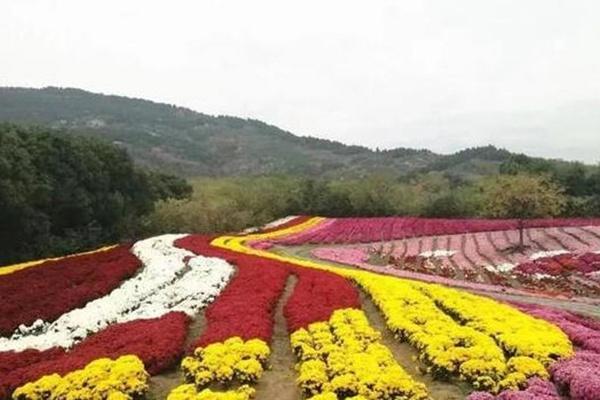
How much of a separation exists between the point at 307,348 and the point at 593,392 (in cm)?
683

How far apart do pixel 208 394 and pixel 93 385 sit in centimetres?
279

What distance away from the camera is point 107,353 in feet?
60.1

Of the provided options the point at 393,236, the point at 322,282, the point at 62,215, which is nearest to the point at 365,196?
the point at 393,236

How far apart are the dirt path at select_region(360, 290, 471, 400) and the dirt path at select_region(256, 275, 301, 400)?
9.06 ft

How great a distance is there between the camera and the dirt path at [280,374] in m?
16.2

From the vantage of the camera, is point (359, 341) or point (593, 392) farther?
point (359, 341)

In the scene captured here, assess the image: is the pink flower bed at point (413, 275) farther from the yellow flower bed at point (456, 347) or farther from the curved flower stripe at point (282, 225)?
the curved flower stripe at point (282, 225)

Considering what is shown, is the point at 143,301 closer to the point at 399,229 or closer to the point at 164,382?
the point at 164,382

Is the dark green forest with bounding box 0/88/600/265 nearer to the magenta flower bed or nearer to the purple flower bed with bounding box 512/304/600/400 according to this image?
the magenta flower bed

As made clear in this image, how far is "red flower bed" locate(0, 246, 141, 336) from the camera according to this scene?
26266 mm

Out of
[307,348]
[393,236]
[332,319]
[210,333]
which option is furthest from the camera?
[393,236]

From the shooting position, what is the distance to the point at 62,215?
67062mm

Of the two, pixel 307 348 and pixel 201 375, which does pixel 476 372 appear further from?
pixel 201 375

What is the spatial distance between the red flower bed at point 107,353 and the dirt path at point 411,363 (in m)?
5.71
